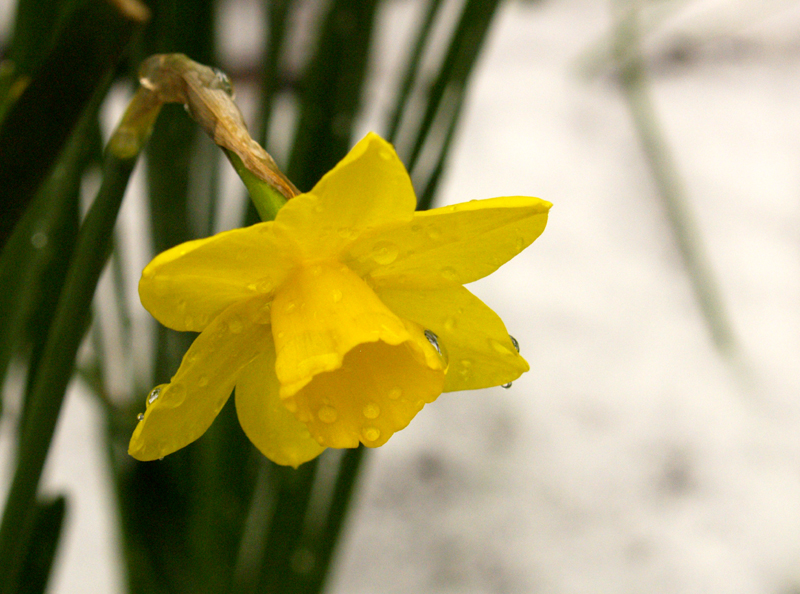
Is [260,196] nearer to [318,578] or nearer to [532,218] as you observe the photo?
[532,218]

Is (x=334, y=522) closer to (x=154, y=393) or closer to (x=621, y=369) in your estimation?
(x=154, y=393)

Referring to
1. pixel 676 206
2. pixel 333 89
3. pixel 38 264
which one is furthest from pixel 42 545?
pixel 676 206

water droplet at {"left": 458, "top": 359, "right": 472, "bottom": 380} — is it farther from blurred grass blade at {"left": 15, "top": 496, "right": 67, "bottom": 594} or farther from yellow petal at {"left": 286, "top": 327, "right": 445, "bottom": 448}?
blurred grass blade at {"left": 15, "top": 496, "right": 67, "bottom": 594}

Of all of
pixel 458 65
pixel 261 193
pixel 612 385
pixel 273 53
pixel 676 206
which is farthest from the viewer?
pixel 676 206

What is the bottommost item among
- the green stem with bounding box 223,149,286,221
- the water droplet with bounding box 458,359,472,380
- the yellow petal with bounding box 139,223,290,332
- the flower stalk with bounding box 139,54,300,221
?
the water droplet with bounding box 458,359,472,380

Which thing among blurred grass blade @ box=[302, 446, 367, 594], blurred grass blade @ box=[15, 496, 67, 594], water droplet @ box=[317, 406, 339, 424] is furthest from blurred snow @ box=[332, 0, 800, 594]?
water droplet @ box=[317, 406, 339, 424]

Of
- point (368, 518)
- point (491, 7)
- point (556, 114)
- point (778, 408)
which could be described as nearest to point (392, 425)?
point (491, 7)

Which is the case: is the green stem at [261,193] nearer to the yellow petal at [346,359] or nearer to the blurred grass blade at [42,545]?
the yellow petal at [346,359]
